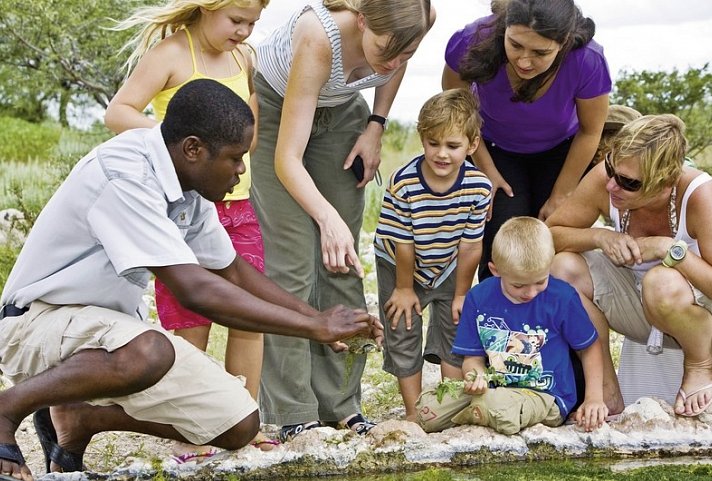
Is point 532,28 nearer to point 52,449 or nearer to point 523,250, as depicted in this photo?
point 523,250

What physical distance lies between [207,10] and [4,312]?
5.19 ft

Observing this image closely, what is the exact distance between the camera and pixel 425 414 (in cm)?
437

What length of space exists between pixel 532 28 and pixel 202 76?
1.43m

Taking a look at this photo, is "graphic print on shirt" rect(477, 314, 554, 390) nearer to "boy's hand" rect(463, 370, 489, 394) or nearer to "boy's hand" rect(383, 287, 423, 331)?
"boy's hand" rect(463, 370, 489, 394)

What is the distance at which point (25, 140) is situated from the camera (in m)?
14.2

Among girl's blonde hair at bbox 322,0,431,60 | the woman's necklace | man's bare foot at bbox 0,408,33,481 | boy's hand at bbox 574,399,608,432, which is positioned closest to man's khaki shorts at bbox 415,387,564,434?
boy's hand at bbox 574,399,608,432

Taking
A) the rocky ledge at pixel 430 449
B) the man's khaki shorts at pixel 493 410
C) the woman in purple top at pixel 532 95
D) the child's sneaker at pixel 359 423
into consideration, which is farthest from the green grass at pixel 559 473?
the woman in purple top at pixel 532 95

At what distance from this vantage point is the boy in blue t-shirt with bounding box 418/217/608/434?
4.30 metres

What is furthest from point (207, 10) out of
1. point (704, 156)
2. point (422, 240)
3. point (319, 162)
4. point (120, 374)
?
point (704, 156)

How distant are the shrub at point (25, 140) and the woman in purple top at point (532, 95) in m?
8.79

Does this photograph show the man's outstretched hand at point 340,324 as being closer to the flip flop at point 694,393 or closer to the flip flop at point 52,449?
the flip flop at point 52,449

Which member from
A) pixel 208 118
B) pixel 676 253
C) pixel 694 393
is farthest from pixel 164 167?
pixel 694 393

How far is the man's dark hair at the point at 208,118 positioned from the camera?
3.68m

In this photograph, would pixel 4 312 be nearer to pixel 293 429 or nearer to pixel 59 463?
pixel 59 463
